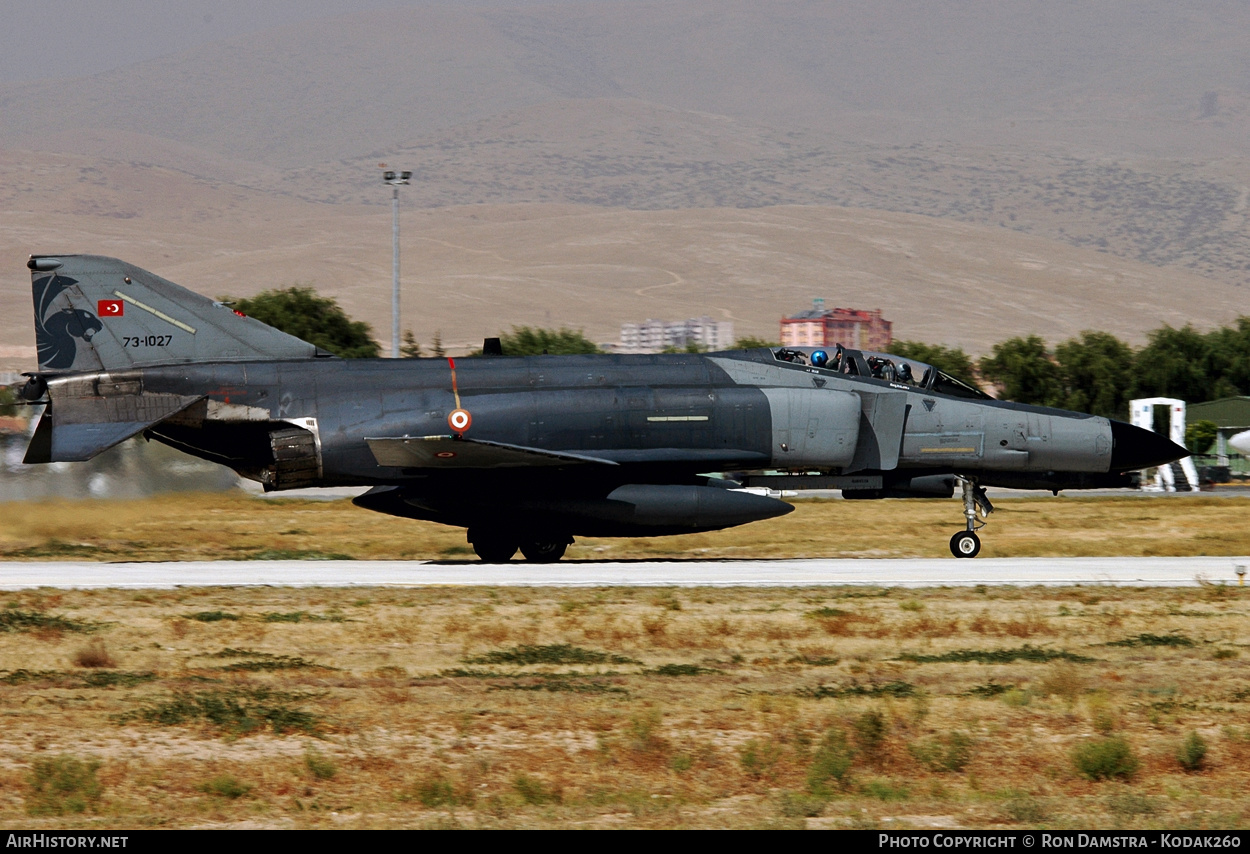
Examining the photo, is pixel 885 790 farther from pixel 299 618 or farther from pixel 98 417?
pixel 98 417

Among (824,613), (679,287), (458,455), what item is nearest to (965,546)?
(824,613)

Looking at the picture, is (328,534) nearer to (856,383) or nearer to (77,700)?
(856,383)

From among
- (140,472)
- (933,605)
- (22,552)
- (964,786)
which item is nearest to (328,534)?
(140,472)

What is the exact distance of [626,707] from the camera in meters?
10.2

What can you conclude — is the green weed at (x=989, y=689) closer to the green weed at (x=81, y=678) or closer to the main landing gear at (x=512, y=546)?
the green weed at (x=81, y=678)

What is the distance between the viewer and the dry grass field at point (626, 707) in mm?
7809

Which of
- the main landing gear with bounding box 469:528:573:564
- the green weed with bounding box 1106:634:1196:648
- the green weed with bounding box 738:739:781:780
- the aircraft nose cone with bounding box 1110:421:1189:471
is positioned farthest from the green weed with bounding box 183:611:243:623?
the aircraft nose cone with bounding box 1110:421:1189:471

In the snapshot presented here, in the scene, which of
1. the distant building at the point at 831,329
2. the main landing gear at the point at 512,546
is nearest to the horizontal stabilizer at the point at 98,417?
the main landing gear at the point at 512,546

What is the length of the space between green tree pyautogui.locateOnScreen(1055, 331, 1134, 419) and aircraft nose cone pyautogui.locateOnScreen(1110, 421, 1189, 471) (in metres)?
45.0

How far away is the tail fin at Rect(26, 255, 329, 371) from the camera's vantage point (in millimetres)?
19234

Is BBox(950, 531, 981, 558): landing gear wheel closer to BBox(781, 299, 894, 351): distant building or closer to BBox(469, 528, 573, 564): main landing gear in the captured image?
BBox(469, 528, 573, 564): main landing gear

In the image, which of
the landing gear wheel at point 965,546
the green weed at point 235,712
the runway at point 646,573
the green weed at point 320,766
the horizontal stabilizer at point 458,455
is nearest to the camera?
the green weed at point 320,766

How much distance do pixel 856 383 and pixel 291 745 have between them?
1287cm

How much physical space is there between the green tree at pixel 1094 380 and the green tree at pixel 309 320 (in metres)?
32.4
